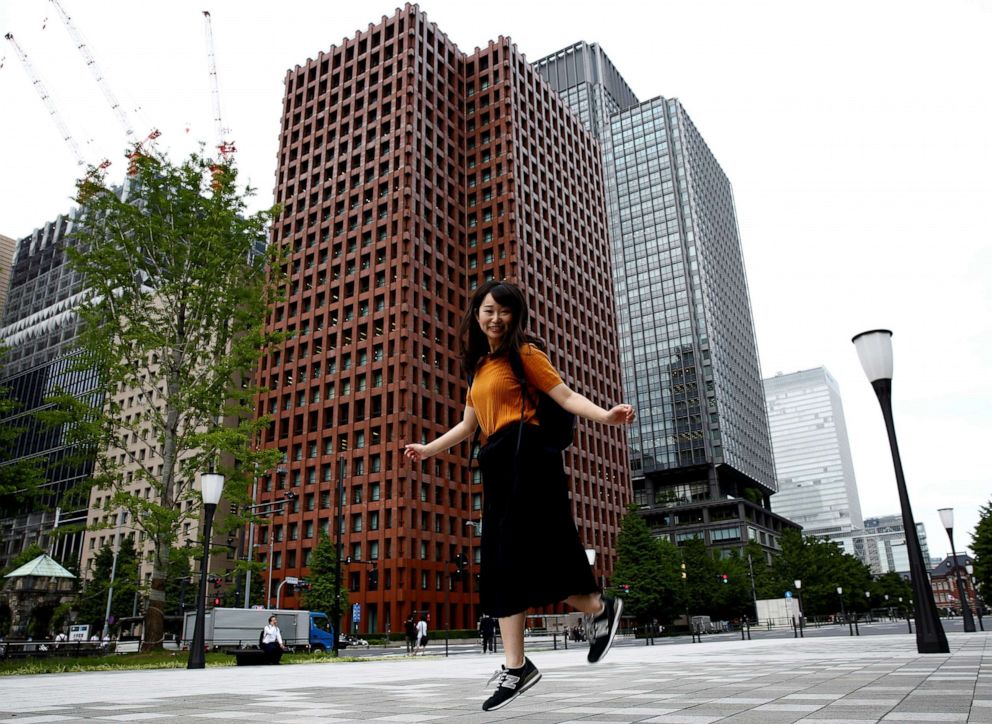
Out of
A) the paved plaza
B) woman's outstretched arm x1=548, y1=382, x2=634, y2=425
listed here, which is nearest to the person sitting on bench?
the paved plaza

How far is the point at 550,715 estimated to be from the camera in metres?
5.14

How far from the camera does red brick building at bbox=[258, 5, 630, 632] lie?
2574 inches

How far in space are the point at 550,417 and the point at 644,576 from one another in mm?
51633

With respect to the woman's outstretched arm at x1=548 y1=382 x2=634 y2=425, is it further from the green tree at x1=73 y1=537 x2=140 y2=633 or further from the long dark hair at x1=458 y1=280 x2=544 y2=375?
the green tree at x1=73 y1=537 x2=140 y2=633

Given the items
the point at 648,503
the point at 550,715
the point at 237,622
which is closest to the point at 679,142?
the point at 648,503

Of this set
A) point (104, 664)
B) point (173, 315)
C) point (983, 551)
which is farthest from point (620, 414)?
point (983, 551)

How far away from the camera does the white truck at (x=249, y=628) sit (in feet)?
107

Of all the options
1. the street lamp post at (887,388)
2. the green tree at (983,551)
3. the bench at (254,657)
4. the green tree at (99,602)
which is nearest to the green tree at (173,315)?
the bench at (254,657)

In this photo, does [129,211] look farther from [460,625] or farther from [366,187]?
[366,187]

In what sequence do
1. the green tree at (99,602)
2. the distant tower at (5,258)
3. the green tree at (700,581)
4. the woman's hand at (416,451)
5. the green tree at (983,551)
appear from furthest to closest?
1. the distant tower at (5,258)
2. the green tree at (99,602)
3. the green tree at (700,581)
4. the green tree at (983,551)
5. the woman's hand at (416,451)

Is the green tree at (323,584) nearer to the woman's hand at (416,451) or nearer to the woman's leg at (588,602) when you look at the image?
the woman's hand at (416,451)

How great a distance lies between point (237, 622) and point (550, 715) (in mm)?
32951

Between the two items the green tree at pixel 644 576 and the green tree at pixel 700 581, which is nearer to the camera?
the green tree at pixel 644 576

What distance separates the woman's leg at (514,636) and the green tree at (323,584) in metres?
50.8
